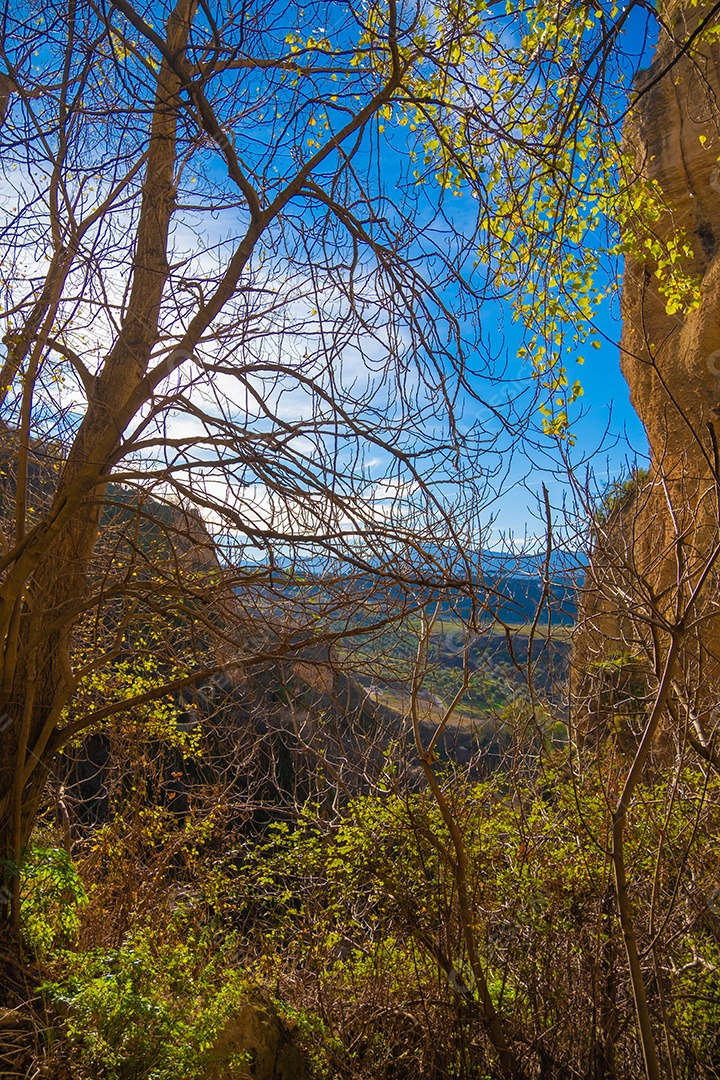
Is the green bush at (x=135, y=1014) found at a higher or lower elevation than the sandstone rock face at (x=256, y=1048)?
higher

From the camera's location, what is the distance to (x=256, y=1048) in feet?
11.8

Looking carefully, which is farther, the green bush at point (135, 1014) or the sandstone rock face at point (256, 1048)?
the sandstone rock face at point (256, 1048)

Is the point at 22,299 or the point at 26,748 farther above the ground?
the point at 22,299

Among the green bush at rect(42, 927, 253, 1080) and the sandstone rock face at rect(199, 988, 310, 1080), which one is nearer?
the green bush at rect(42, 927, 253, 1080)

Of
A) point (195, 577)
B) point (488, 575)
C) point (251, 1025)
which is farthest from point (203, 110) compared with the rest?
point (251, 1025)

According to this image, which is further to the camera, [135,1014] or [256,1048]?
[256,1048]

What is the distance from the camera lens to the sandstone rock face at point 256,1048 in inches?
130

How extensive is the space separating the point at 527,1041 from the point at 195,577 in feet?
9.85

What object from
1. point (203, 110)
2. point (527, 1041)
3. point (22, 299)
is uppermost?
point (203, 110)

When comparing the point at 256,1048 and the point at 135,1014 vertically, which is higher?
the point at 135,1014

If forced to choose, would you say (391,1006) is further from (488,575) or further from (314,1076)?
(488,575)

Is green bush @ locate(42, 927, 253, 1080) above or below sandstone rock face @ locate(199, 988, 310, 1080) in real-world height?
above

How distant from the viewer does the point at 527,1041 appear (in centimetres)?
355

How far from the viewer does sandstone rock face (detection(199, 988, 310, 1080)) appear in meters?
3.31
